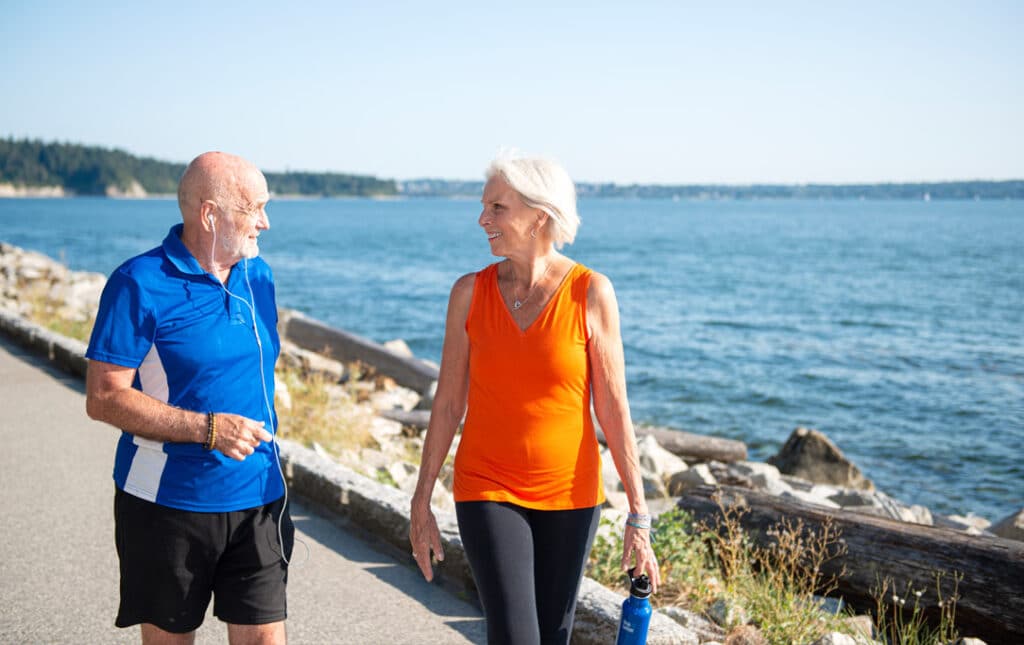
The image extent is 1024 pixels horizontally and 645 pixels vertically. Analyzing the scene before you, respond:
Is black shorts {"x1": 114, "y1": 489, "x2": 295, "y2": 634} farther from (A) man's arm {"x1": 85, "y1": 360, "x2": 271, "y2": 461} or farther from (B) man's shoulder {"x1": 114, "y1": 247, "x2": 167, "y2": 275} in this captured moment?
(B) man's shoulder {"x1": 114, "y1": 247, "x2": 167, "y2": 275}

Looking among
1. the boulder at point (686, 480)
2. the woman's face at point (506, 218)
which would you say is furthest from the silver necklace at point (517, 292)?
the boulder at point (686, 480)

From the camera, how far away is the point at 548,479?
117 inches

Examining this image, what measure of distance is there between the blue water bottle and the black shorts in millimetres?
1152

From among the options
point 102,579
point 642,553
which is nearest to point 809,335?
point 102,579

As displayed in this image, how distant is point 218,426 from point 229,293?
436 millimetres

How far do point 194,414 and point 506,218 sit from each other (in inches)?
46.6

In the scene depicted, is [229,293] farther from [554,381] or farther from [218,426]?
[554,381]

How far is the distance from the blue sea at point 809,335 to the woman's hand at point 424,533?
10.7 meters

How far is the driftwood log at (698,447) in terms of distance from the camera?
1159cm

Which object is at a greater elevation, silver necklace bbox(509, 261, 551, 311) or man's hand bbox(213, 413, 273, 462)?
silver necklace bbox(509, 261, 551, 311)

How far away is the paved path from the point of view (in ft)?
14.1

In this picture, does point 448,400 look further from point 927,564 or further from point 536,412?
→ point 927,564

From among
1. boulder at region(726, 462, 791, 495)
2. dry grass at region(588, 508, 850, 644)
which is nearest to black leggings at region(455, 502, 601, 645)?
dry grass at region(588, 508, 850, 644)

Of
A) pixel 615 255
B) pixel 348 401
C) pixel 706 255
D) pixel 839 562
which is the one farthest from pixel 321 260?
pixel 839 562
